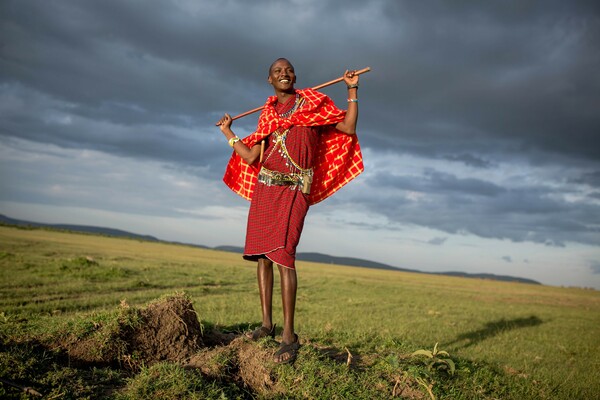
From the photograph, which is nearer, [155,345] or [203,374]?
[203,374]

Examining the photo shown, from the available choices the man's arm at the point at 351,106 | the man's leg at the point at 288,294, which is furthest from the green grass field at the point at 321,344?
the man's arm at the point at 351,106

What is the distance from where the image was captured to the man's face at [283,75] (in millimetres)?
5188

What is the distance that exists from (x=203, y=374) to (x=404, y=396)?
2.00 m

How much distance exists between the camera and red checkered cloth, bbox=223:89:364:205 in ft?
16.6

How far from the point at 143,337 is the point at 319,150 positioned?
10.6 feet

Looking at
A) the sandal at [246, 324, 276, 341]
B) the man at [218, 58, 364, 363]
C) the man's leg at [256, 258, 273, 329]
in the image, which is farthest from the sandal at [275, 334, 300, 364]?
the man's leg at [256, 258, 273, 329]

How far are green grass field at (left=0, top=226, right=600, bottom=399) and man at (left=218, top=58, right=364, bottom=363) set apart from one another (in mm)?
878

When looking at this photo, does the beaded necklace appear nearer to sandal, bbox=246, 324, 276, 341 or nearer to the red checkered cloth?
the red checkered cloth

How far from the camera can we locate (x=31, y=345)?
4.02 m

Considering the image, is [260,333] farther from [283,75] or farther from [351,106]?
[283,75]

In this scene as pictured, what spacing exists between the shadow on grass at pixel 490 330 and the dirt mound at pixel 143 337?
20.5 feet

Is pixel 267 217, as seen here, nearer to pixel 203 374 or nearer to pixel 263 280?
pixel 263 280

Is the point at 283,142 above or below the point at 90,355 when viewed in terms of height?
above

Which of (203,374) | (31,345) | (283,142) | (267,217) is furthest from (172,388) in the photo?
(283,142)
